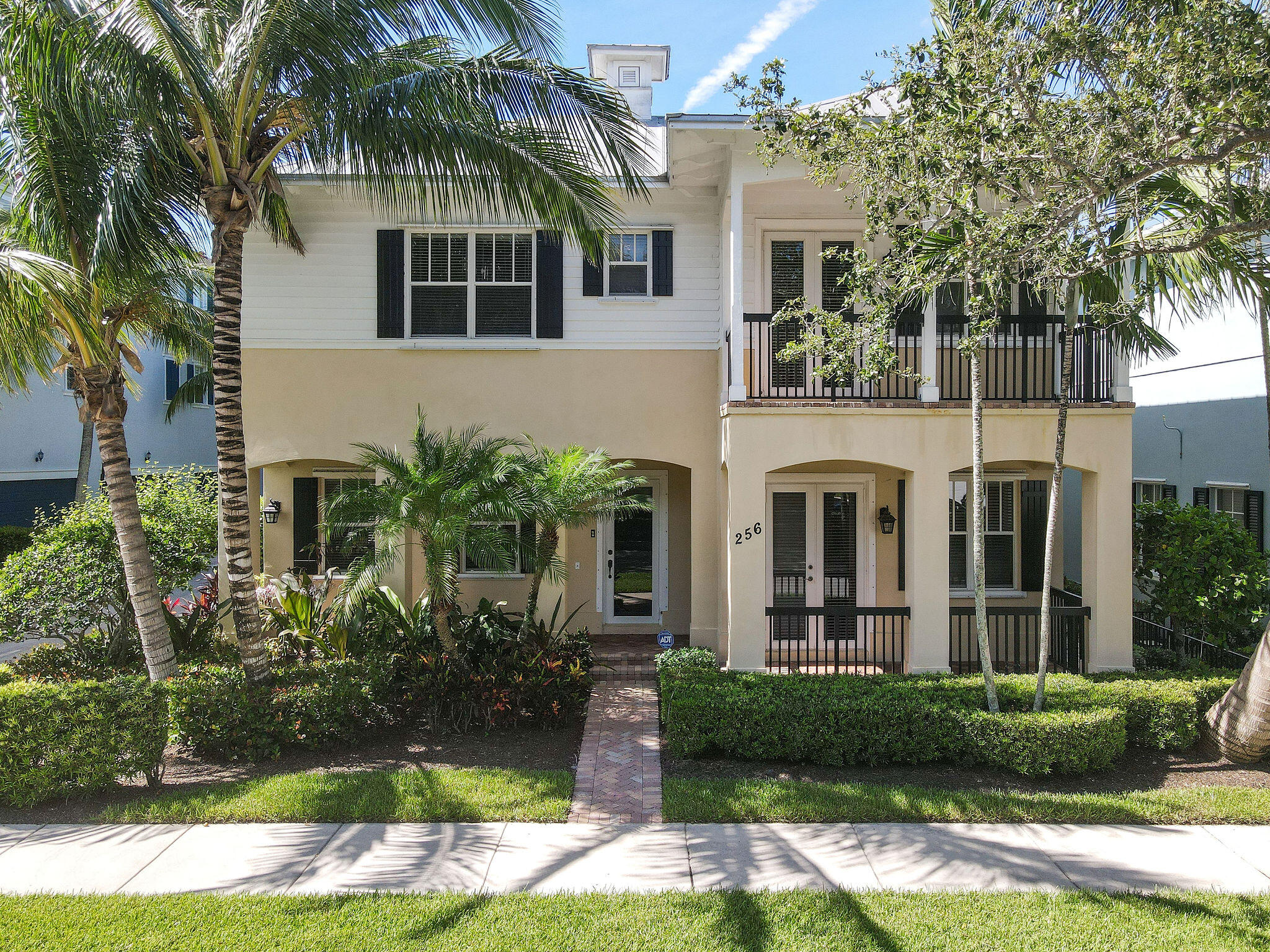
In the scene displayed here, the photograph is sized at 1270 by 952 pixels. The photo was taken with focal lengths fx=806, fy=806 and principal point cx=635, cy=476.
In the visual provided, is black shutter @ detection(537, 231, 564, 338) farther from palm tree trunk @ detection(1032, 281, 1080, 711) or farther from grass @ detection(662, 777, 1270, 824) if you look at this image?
grass @ detection(662, 777, 1270, 824)

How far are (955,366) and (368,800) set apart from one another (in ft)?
28.3

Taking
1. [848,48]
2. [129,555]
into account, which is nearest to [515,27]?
[848,48]

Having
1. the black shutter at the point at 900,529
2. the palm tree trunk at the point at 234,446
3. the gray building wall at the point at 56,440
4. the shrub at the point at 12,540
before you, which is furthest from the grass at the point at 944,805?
the shrub at the point at 12,540

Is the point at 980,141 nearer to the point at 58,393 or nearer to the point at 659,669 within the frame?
the point at 659,669

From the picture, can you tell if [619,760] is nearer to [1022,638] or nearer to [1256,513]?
[1022,638]

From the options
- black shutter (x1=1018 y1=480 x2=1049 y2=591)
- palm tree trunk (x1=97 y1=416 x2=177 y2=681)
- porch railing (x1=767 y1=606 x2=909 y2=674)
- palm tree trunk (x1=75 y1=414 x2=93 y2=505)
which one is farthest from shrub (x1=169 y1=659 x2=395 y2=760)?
palm tree trunk (x1=75 y1=414 x2=93 y2=505)

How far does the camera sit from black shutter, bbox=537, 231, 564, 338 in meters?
11.2

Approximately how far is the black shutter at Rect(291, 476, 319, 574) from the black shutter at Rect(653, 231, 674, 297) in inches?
241

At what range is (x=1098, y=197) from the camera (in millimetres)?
6676

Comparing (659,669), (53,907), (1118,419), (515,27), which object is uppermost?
(515,27)

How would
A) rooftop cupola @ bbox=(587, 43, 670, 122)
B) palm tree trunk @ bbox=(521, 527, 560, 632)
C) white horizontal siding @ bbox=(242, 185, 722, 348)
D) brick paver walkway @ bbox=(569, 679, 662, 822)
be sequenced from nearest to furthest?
brick paver walkway @ bbox=(569, 679, 662, 822), palm tree trunk @ bbox=(521, 527, 560, 632), white horizontal siding @ bbox=(242, 185, 722, 348), rooftop cupola @ bbox=(587, 43, 670, 122)

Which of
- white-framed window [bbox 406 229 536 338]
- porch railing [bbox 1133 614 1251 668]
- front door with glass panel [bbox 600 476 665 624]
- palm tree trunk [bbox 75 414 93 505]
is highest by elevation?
white-framed window [bbox 406 229 536 338]

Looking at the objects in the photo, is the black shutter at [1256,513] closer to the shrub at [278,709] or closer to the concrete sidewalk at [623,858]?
the concrete sidewalk at [623,858]

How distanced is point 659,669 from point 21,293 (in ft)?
23.2
